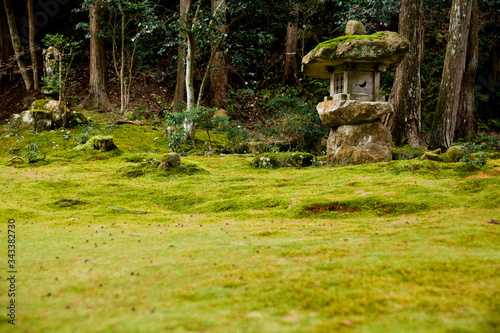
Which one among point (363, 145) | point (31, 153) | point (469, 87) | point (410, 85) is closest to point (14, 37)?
point (31, 153)

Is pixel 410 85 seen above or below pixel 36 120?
above

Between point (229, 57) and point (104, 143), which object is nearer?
point (104, 143)

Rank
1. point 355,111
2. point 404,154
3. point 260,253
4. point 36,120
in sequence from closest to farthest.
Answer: point 260,253
point 355,111
point 404,154
point 36,120

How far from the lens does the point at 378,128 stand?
8328 mm

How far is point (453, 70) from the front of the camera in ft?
33.1

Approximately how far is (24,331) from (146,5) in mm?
10512

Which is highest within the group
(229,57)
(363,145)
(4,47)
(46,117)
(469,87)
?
(4,47)

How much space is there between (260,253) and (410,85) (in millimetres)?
9906

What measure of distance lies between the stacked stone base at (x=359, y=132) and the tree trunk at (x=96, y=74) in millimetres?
8971

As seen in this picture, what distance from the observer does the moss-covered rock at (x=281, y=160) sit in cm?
829

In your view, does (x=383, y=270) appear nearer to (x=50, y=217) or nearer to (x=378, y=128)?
(x=50, y=217)

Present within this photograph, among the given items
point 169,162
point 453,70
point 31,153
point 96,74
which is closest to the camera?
point 169,162

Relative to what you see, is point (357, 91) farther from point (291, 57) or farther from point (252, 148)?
point (291, 57)

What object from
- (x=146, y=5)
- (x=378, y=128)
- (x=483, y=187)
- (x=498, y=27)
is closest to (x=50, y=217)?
(x=483, y=187)
